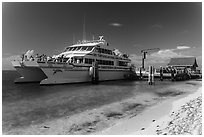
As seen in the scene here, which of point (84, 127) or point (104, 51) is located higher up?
point (104, 51)

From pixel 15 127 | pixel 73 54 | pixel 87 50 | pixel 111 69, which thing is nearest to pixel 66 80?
pixel 73 54

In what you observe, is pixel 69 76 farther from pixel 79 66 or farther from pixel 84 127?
pixel 84 127

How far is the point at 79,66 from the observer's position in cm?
2420

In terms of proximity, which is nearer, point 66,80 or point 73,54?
point 66,80

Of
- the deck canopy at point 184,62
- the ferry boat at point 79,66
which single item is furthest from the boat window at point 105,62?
the deck canopy at point 184,62

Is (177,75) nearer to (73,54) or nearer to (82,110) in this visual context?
(73,54)

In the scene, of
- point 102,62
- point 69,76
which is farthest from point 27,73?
point 102,62

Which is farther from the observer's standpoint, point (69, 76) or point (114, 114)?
point (69, 76)

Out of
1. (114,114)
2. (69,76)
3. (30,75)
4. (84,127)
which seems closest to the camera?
(84,127)

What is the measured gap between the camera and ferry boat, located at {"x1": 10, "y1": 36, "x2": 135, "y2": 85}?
21062 millimetres

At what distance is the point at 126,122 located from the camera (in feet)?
22.7

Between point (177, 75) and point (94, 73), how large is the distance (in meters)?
17.8

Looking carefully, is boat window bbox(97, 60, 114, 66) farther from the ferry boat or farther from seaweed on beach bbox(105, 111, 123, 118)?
seaweed on beach bbox(105, 111, 123, 118)

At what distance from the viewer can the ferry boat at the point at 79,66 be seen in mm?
21062
